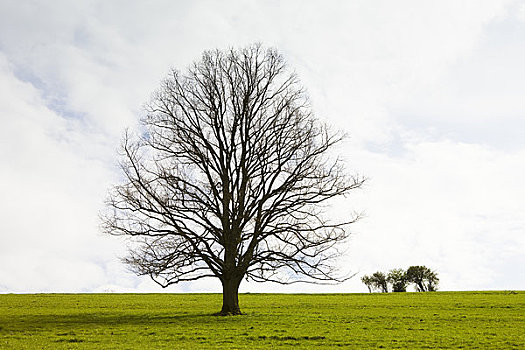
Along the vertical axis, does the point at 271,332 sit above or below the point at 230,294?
below

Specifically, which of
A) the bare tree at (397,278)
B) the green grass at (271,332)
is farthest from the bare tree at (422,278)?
the green grass at (271,332)

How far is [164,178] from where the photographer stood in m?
27.0

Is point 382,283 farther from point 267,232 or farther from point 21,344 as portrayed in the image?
point 21,344

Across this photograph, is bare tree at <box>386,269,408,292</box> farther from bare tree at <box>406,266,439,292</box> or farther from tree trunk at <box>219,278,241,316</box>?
tree trunk at <box>219,278,241,316</box>

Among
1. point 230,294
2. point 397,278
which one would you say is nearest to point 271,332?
point 230,294

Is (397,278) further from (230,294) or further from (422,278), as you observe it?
(230,294)

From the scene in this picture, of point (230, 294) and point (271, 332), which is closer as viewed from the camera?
point (271, 332)

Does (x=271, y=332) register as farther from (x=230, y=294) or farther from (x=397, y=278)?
(x=397, y=278)

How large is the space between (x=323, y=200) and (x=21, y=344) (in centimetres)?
1630

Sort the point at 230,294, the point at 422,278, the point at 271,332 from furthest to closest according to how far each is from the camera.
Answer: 1. the point at 422,278
2. the point at 230,294
3. the point at 271,332

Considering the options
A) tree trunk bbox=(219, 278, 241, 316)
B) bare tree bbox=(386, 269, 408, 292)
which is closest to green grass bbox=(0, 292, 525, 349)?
tree trunk bbox=(219, 278, 241, 316)

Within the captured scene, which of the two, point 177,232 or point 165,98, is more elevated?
point 165,98

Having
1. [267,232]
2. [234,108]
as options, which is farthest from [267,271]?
[234,108]

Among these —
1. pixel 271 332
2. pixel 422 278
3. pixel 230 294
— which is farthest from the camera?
pixel 422 278
